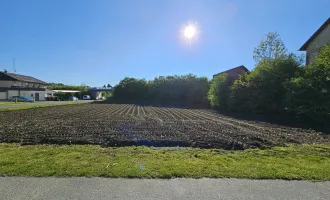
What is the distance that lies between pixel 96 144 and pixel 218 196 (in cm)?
439

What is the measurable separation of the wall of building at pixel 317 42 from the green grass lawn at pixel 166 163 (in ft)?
65.5

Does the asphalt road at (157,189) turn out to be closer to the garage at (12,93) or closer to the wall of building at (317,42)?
the wall of building at (317,42)

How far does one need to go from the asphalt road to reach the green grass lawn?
0.23 m

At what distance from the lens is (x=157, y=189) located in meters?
3.39

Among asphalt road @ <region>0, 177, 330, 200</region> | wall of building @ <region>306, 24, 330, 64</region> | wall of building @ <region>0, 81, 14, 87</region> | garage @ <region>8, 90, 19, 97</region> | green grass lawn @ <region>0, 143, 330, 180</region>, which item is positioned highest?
wall of building @ <region>306, 24, 330, 64</region>

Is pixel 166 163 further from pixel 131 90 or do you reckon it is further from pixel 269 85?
pixel 131 90

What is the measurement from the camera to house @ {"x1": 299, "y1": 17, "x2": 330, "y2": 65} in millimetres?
21219

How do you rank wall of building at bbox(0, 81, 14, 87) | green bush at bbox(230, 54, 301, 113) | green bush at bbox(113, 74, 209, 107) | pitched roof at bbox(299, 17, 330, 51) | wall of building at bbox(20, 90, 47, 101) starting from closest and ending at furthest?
green bush at bbox(230, 54, 301, 113) → pitched roof at bbox(299, 17, 330, 51) → green bush at bbox(113, 74, 209, 107) → wall of building at bbox(20, 90, 47, 101) → wall of building at bbox(0, 81, 14, 87)

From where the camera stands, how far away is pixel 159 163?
14.8 feet

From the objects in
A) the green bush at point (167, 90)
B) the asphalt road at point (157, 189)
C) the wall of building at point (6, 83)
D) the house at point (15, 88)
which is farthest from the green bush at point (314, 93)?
the wall of building at point (6, 83)

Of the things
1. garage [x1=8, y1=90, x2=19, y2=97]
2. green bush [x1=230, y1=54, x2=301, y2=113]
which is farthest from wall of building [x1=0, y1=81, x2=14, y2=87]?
green bush [x1=230, y1=54, x2=301, y2=113]

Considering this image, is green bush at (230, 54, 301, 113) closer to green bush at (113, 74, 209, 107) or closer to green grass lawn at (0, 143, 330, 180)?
green grass lawn at (0, 143, 330, 180)

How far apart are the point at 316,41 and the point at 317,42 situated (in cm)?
20

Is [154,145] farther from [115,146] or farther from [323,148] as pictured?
[323,148]
